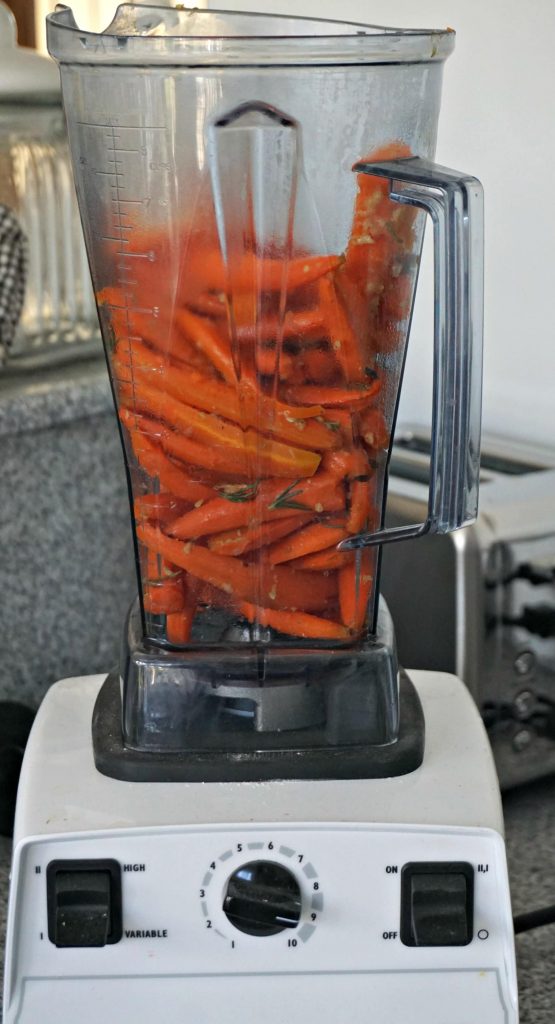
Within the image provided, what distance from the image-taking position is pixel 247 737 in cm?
57

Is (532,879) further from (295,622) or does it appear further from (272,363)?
(272,363)

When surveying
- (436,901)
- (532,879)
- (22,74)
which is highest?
(22,74)

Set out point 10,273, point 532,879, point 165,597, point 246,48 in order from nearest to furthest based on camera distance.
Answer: point 246,48, point 165,597, point 532,879, point 10,273

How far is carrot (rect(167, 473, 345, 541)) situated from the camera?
1.83 feet

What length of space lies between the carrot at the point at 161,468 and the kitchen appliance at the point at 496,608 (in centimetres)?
22

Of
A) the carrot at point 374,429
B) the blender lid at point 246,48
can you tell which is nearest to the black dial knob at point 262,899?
the carrot at point 374,429

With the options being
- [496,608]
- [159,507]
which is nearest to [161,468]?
[159,507]

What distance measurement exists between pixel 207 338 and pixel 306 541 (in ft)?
0.36

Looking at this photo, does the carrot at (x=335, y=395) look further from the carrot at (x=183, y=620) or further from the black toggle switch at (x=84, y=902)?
the black toggle switch at (x=84, y=902)

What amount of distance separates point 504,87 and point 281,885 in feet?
2.02

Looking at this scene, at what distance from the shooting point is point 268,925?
52 cm

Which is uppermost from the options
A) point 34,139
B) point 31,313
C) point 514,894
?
point 34,139

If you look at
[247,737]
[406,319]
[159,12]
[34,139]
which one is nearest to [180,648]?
[247,737]

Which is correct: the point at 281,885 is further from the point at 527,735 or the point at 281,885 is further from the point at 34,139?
the point at 34,139
